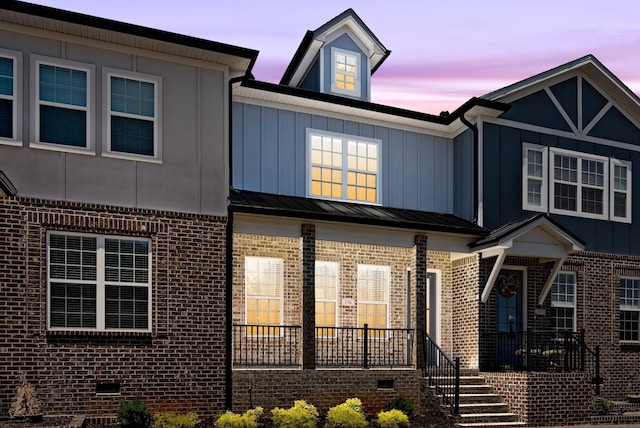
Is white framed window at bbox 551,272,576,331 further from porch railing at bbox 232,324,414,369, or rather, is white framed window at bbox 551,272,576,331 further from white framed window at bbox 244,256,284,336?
white framed window at bbox 244,256,284,336

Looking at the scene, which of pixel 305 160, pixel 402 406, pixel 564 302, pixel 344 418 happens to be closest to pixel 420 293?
pixel 402 406

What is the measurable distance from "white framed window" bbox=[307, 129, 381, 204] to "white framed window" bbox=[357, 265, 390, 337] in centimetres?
183

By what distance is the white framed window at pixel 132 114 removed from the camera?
45.6 ft

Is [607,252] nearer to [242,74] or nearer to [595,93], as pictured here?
[595,93]

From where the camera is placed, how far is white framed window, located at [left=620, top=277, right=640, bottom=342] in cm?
2025

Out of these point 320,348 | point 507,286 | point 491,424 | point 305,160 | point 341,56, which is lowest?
point 491,424

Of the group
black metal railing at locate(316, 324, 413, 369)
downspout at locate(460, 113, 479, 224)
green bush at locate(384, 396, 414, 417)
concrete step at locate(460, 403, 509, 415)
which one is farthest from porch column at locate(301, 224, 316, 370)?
downspout at locate(460, 113, 479, 224)

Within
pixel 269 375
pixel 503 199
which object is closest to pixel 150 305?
pixel 269 375

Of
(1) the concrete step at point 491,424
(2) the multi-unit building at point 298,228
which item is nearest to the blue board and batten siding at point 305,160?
(2) the multi-unit building at point 298,228

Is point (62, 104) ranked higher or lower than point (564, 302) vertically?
higher

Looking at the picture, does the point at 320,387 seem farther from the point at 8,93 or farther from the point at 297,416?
the point at 8,93

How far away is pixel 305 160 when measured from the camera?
1752 cm

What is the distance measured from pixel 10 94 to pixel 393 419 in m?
9.67

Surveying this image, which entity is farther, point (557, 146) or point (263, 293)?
point (557, 146)
